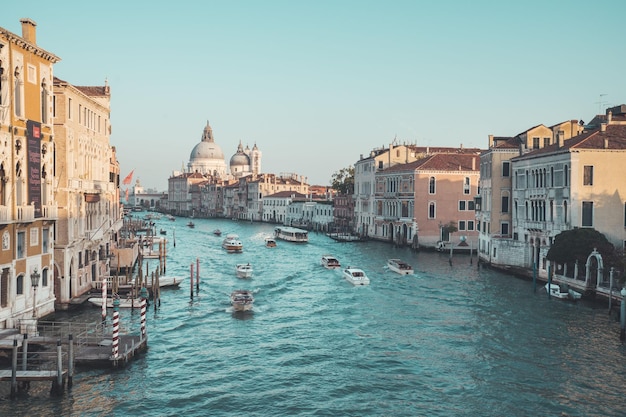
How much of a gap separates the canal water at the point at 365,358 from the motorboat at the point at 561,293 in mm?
334

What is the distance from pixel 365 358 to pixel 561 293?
40.0ft

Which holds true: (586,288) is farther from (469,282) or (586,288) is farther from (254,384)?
(254,384)

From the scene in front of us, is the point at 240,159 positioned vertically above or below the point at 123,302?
above

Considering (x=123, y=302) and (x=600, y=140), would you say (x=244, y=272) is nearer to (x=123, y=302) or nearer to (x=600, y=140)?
(x=123, y=302)

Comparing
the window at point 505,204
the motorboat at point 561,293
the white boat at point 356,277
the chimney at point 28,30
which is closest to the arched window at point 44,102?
the chimney at point 28,30

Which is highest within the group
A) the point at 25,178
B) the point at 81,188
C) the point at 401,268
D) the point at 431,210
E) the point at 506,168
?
the point at 506,168

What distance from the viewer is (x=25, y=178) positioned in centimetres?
2066

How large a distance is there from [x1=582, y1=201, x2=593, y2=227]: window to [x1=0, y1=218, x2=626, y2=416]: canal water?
404 cm

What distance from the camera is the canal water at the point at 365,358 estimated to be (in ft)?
52.9

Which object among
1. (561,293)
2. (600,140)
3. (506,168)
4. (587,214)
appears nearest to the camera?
(561,293)

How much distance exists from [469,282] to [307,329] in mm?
13897

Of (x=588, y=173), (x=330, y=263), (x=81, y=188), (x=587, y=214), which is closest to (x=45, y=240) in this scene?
(x=81, y=188)

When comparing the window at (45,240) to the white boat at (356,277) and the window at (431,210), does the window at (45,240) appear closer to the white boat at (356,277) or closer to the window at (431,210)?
the white boat at (356,277)

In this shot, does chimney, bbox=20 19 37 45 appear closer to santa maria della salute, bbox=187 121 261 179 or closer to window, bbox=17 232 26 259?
window, bbox=17 232 26 259
